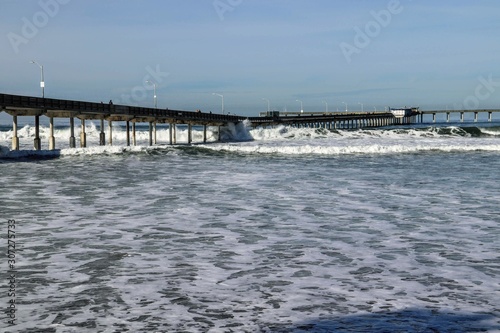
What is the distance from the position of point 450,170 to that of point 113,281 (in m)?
27.0

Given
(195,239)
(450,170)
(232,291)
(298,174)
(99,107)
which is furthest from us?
(99,107)

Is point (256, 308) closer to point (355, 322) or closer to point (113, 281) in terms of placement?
point (355, 322)

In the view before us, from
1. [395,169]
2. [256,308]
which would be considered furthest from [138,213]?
[395,169]

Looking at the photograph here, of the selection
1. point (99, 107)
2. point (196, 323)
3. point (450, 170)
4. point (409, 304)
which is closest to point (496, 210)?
point (409, 304)

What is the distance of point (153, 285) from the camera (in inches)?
352

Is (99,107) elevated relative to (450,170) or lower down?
elevated

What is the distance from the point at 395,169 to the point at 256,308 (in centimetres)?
2746

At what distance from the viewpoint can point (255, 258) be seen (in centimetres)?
1083

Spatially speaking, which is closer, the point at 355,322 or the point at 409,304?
the point at 355,322

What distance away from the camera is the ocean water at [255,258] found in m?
7.45

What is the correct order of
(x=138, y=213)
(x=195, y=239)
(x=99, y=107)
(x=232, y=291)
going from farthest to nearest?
(x=99, y=107)
(x=138, y=213)
(x=195, y=239)
(x=232, y=291)

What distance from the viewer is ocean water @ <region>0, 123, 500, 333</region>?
24.5 ft

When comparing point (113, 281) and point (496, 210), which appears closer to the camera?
point (113, 281)

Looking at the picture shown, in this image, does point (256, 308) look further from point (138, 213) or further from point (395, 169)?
point (395, 169)
